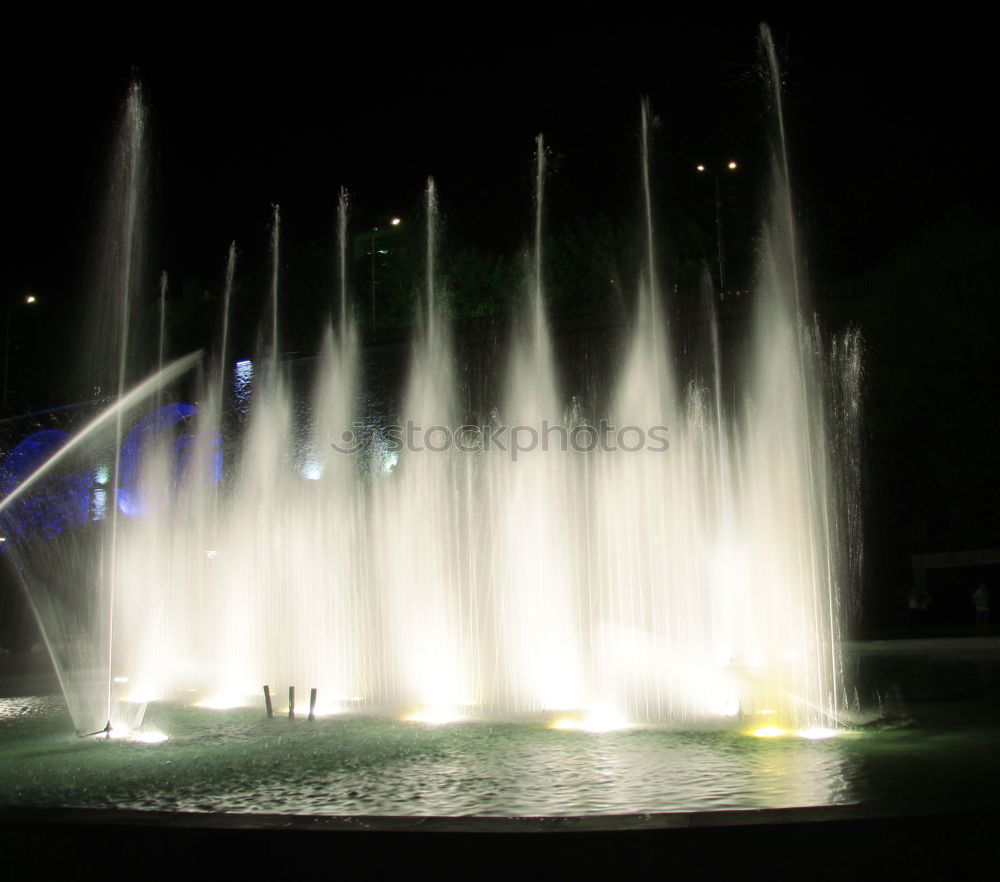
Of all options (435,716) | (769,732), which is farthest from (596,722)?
(435,716)

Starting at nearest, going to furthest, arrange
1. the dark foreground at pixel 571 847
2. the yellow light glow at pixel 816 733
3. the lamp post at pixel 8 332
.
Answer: the dark foreground at pixel 571 847, the yellow light glow at pixel 816 733, the lamp post at pixel 8 332

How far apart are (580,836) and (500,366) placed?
→ 28.6 metres

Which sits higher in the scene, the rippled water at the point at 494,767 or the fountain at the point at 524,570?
the fountain at the point at 524,570

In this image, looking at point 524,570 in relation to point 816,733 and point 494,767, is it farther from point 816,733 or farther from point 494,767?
point 494,767

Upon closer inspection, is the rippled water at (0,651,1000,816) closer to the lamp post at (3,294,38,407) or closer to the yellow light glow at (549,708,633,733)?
the yellow light glow at (549,708,633,733)

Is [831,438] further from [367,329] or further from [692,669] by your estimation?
[367,329]

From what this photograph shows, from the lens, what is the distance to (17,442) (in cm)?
3328

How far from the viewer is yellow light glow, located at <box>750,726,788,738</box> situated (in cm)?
929

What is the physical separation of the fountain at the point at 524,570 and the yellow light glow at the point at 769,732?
140mm

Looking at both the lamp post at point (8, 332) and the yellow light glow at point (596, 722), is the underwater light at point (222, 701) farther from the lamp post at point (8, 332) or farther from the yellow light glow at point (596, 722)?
the lamp post at point (8, 332)

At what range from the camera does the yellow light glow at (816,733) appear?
9.09 metres

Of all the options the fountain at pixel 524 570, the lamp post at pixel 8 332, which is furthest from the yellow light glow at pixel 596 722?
the lamp post at pixel 8 332

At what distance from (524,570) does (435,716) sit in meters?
4.25

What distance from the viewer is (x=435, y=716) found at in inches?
452
